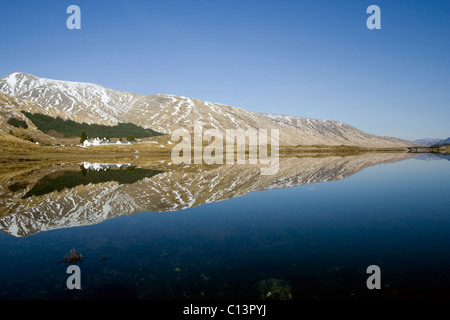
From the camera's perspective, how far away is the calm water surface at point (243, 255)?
10664 millimetres

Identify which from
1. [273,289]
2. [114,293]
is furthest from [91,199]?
[273,289]

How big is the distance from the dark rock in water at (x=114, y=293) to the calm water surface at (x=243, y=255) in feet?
0.12

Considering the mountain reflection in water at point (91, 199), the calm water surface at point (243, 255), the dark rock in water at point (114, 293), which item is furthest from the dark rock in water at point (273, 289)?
the mountain reflection in water at point (91, 199)

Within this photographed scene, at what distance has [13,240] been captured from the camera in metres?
16.6

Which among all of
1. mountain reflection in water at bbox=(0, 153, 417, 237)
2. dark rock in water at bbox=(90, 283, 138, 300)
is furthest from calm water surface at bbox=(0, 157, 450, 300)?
mountain reflection in water at bbox=(0, 153, 417, 237)

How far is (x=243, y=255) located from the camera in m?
13.8

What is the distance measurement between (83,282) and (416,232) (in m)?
18.0

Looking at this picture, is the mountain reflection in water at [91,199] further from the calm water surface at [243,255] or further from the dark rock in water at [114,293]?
the dark rock in water at [114,293]

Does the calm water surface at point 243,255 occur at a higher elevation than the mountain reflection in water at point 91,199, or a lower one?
lower

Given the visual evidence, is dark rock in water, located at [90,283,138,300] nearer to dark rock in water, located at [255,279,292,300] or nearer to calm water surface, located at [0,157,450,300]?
calm water surface, located at [0,157,450,300]

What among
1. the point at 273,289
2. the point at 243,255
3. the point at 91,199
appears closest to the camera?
the point at 273,289

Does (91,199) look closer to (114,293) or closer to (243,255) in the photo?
(114,293)

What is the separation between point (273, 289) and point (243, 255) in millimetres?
3457
